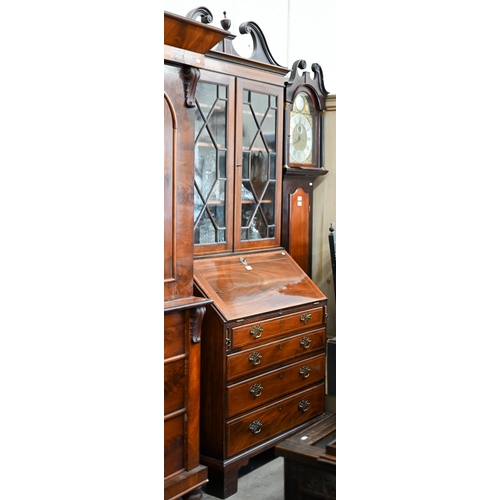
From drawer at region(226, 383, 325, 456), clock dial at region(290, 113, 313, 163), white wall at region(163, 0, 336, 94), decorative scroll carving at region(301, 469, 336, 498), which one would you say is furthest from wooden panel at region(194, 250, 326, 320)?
white wall at region(163, 0, 336, 94)

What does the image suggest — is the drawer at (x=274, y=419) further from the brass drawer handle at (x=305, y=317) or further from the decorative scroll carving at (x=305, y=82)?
the decorative scroll carving at (x=305, y=82)

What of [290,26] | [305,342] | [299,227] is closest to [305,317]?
[305,342]

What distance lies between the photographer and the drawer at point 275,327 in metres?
3.09

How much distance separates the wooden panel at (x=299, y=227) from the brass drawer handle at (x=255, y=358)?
1.02 m

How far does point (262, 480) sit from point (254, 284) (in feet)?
3.26

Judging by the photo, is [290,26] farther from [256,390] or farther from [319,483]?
[319,483]

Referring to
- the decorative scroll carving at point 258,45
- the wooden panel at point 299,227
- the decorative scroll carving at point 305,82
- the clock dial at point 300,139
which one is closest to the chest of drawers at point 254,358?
the wooden panel at point 299,227

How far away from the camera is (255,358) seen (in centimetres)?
319
